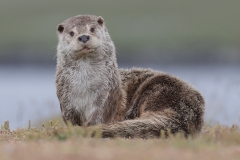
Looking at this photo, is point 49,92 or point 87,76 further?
point 49,92

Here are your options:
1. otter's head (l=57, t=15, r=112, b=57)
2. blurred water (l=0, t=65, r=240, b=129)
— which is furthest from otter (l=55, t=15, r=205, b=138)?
blurred water (l=0, t=65, r=240, b=129)

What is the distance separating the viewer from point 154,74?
9.19m

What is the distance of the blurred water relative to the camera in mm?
10938

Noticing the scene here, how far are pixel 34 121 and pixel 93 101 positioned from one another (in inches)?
126

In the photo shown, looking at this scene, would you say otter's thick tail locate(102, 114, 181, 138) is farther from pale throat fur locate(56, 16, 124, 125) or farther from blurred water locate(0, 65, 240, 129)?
blurred water locate(0, 65, 240, 129)

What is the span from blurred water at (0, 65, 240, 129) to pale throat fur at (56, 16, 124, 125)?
1406 mm

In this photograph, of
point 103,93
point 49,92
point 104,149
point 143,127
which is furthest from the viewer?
point 49,92

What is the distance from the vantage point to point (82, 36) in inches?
324

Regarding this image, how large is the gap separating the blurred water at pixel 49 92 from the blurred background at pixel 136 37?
0.12 ft

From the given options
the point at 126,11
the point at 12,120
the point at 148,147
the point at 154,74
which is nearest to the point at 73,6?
the point at 126,11

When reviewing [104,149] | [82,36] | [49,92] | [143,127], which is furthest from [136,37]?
[104,149]

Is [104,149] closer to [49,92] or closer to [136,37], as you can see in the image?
[49,92]

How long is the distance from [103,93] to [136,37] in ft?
65.0

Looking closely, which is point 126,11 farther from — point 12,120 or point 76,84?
point 76,84
